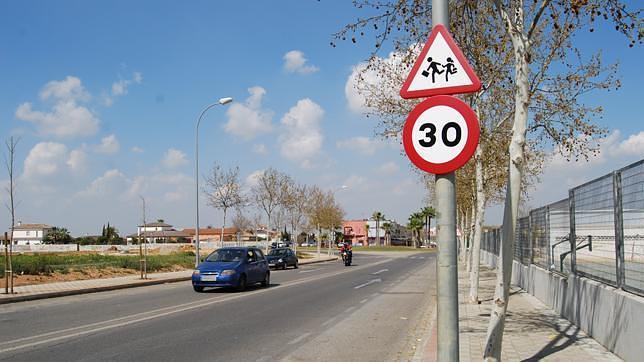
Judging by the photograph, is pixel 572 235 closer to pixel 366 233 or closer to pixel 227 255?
pixel 227 255

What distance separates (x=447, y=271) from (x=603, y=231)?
19.2 feet

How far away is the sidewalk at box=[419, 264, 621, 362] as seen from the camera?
7.69 meters

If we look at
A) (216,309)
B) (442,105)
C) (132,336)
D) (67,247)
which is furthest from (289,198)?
(442,105)

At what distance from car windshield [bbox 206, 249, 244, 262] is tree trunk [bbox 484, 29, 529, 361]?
1445 cm

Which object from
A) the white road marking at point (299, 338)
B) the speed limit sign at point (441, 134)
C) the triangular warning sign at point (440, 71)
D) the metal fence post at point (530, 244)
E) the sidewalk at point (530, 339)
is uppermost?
the triangular warning sign at point (440, 71)

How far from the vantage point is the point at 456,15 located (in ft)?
28.5

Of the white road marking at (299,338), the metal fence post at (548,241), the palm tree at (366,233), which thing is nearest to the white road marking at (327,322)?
the white road marking at (299,338)

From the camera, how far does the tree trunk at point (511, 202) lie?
607 cm

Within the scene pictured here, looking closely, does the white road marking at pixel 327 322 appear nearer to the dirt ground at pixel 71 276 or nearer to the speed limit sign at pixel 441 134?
the speed limit sign at pixel 441 134

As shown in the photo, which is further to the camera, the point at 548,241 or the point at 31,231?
the point at 31,231

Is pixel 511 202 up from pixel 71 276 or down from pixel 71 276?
up

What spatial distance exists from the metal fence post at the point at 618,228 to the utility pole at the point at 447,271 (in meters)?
4.67

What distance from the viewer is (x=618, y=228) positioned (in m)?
7.97

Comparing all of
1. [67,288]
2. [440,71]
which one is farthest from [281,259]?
[440,71]
